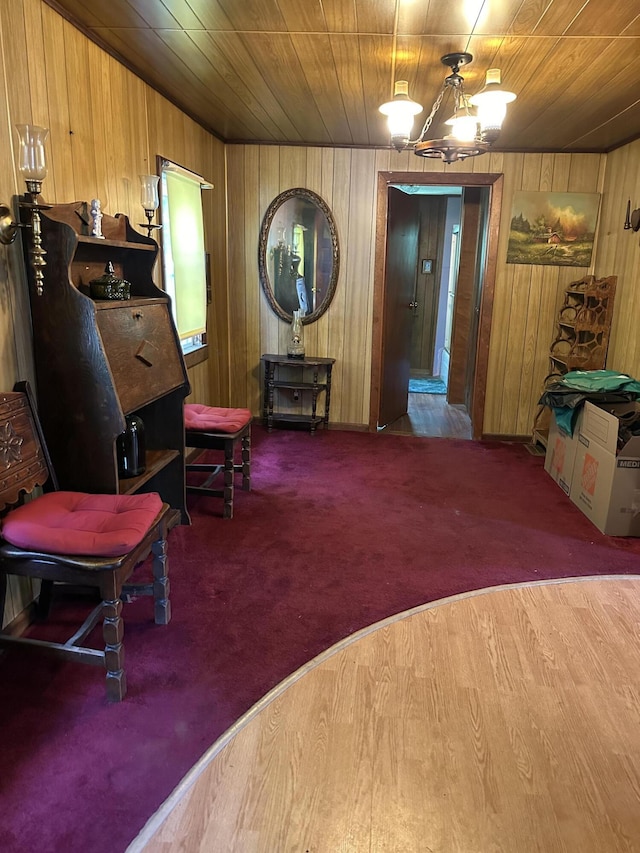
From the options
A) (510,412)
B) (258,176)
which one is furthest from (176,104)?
(510,412)

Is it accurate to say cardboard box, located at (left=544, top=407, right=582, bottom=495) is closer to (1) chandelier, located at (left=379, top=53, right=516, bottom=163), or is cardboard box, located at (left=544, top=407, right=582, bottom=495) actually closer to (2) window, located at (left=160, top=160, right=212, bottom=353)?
(1) chandelier, located at (left=379, top=53, right=516, bottom=163)

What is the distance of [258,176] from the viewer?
491 centimetres

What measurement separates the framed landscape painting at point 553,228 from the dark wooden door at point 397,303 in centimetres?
97

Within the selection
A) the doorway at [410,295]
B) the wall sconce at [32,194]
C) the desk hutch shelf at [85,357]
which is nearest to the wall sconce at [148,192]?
the desk hutch shelf at [85,357]

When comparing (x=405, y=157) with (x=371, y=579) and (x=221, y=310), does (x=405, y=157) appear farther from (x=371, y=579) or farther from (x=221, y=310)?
(x=371, y=579)

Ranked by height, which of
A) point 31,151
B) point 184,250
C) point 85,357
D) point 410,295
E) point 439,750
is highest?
point 31,151

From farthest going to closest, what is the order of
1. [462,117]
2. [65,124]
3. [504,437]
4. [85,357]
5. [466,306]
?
[466,306] < [504,437] < [462,117] < [65,124] < [85,357]

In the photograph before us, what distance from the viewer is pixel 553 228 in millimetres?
4758

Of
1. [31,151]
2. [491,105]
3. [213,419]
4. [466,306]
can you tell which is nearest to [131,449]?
[213,419]

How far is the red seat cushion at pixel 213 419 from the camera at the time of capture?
339 centimetres

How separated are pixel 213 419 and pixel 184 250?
1.17 metres

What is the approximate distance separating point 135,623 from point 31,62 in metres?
2.13

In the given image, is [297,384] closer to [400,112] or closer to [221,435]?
[221,435]

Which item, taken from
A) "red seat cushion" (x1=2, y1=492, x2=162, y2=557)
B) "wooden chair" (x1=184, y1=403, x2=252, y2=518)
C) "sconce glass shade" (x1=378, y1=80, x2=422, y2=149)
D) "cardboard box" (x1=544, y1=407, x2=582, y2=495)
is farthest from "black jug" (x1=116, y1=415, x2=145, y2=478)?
"cardboard box" (x1=544, y1=407, x2=582, y2=495)
